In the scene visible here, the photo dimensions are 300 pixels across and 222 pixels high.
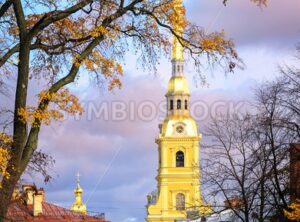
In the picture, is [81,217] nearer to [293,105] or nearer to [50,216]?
[50,216]

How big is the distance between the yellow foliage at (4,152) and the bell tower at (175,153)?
3760 inches

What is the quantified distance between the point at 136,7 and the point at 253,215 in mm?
18917

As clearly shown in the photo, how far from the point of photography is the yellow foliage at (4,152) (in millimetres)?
12655

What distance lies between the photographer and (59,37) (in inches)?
578

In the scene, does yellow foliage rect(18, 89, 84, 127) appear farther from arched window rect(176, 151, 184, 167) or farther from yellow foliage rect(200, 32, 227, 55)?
arched window rect(176, 151, 184, 167)

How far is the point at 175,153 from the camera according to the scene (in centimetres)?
11675

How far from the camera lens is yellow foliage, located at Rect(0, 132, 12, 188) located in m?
12.7

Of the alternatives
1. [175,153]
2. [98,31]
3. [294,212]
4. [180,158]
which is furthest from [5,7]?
[180,158]

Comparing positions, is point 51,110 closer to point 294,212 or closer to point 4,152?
point 4,152

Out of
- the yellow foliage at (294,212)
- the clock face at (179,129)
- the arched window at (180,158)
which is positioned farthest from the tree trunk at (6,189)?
the clock face at (179,129)

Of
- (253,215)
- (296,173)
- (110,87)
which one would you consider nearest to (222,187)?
(253,215)

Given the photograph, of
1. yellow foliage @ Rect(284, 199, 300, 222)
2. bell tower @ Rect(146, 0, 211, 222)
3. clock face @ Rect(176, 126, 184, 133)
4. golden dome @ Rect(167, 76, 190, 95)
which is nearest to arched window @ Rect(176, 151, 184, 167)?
bell tower @ Rect(146, 0, 211, 222)

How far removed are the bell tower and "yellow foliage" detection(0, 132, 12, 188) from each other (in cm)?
9552

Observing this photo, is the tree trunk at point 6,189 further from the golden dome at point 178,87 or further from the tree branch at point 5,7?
the golden dome at point 178,87
